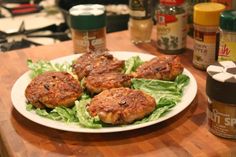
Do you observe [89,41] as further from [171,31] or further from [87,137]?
[87,137]

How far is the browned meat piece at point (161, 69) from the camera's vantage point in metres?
0.91

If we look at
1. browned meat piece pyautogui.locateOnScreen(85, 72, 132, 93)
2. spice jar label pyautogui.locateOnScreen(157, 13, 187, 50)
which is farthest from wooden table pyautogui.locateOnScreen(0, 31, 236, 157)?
spice jar label pyautogui.locateOnScreen(157, 13, 187, 50)

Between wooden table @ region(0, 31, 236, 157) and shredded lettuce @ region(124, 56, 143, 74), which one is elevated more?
shredded lettuce @ region(124, 56, 143, 74)

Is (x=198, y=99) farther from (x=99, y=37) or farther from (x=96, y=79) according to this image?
(x=99, y=37)

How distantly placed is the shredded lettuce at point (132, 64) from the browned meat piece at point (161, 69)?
56 millimetres

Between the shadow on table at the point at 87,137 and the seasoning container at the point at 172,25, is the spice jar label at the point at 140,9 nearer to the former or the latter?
the seasoning container at the point at 172,25

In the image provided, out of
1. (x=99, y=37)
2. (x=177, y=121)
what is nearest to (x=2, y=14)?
(x=99, y=37)

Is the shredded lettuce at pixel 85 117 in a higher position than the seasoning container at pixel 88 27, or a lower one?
lower

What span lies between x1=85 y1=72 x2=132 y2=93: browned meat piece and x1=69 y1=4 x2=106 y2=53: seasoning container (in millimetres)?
199

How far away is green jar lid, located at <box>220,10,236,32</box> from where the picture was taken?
2.87 ft

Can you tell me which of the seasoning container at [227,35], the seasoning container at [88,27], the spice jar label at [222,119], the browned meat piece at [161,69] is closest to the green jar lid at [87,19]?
the seasoning container at [88,27]

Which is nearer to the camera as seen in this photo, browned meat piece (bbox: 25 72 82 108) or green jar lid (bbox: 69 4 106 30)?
browned meat piece (bbox: 25 72 82 108)

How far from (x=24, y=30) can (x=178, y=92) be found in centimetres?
93

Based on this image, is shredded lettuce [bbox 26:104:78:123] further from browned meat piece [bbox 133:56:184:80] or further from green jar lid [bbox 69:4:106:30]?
green jar lid [bbox 69:4:106:30]
